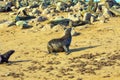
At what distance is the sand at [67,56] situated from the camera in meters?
15.3

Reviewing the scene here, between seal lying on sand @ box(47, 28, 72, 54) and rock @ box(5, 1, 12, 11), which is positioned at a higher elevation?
seal lying on sand @ box(47, 28, 72, 54)

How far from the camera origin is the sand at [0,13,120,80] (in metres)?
15.3

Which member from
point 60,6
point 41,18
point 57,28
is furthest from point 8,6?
point 57,28

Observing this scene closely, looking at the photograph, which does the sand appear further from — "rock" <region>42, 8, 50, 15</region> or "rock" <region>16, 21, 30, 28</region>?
"rock" <region>42, 8, 50, 15</region>

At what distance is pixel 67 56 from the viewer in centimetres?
1805

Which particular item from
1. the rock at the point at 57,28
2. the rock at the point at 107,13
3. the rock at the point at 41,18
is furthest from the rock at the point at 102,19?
the rock at the point at 41,18

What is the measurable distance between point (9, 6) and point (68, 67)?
57.2 ft

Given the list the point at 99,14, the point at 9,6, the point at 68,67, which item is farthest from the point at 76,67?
the point at 9,6

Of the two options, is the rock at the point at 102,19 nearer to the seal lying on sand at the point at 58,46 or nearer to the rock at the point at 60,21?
the rock at the point at 60,21

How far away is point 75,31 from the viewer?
73.8 feet

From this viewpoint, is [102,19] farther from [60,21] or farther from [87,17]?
[60,21]

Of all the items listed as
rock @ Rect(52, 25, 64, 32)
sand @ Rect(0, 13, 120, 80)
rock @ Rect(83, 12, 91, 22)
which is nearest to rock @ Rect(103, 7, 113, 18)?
rock @ Rect(83, 12, 91, 22)

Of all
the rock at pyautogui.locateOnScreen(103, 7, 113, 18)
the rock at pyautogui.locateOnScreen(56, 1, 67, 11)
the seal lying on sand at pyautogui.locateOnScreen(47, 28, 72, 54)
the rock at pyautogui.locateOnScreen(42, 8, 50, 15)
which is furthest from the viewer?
the rock at pyautogui.locateOnScreen(56, 1, 67, 11)

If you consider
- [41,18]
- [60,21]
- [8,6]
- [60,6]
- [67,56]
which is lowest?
[8,6]
